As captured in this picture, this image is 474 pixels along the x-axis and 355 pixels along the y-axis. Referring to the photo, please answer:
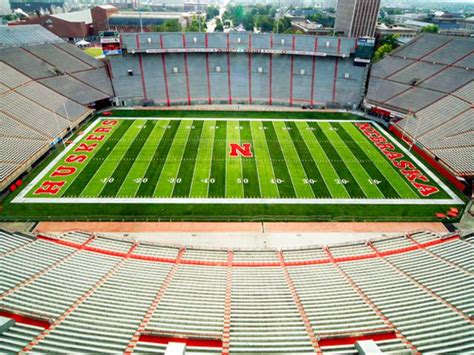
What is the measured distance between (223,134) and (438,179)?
23.4 metres

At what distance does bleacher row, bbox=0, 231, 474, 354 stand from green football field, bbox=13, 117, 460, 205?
722 cm

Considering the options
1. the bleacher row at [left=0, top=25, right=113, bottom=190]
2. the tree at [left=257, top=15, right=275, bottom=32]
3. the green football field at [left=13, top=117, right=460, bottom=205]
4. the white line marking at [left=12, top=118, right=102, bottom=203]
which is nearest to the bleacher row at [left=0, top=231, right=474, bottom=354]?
the green football field at [left=13, top=117, right=460, bottom=205]

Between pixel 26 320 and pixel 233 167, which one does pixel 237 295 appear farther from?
pixel 233 167

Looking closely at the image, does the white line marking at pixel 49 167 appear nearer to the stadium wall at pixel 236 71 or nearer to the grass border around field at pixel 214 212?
the grass border around field at pixel 214 212

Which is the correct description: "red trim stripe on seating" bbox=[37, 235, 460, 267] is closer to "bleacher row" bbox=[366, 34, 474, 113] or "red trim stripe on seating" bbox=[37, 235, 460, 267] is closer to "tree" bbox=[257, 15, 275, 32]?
"bleacher row" bbox=[366, 34, 474, 113]

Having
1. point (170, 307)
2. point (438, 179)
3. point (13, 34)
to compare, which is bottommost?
point (438, 179)

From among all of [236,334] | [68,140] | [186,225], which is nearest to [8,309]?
[236,334]

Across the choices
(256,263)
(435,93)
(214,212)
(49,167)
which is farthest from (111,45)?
(435,93)

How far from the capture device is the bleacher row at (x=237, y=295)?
1109 cm

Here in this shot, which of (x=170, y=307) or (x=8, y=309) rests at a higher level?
(x=8, y=309)

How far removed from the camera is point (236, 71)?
4981cm

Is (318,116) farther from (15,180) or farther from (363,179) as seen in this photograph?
(15,180)

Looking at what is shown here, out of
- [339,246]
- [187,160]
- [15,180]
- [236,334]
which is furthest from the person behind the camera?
[187,160]

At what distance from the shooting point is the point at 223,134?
37.8 m
